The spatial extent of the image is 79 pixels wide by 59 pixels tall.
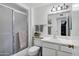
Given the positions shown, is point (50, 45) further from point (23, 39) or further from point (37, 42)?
point (23, 39)

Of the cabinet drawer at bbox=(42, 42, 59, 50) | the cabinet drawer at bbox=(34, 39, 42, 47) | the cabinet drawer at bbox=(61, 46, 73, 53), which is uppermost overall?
the cabinet drawer at bbox=(34, 39, 42, 47)

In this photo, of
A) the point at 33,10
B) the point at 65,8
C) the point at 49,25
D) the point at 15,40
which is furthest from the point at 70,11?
the point at 15,40

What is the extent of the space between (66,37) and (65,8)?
0.50 m

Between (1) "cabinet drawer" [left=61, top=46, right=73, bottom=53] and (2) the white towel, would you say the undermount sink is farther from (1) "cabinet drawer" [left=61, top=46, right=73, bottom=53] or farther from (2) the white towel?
(2) the white towel

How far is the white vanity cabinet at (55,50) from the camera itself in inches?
46.8

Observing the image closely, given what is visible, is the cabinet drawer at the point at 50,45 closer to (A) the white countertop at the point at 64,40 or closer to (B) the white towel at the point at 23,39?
(A) the white countertop at the point at 64,40

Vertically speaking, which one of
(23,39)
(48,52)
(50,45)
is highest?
(23,39)

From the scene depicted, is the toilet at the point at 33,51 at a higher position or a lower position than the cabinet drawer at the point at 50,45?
lower

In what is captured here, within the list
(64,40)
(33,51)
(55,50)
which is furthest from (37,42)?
(64,40)

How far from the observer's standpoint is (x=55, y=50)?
1.27 metres

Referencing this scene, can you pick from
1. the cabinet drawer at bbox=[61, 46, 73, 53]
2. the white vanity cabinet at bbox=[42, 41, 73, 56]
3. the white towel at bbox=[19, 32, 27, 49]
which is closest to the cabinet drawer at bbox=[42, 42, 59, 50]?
the white vanity cabinet at bbox=[42, 41, 73, 56]

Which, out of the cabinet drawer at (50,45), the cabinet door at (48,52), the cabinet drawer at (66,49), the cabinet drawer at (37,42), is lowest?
the cabinet door at (48,52)

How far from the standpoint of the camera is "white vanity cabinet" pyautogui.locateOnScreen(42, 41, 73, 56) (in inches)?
46.8

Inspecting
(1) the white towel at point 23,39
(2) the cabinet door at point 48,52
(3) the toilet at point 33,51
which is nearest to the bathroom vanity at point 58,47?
(2) the cabinet door at point 48,52
